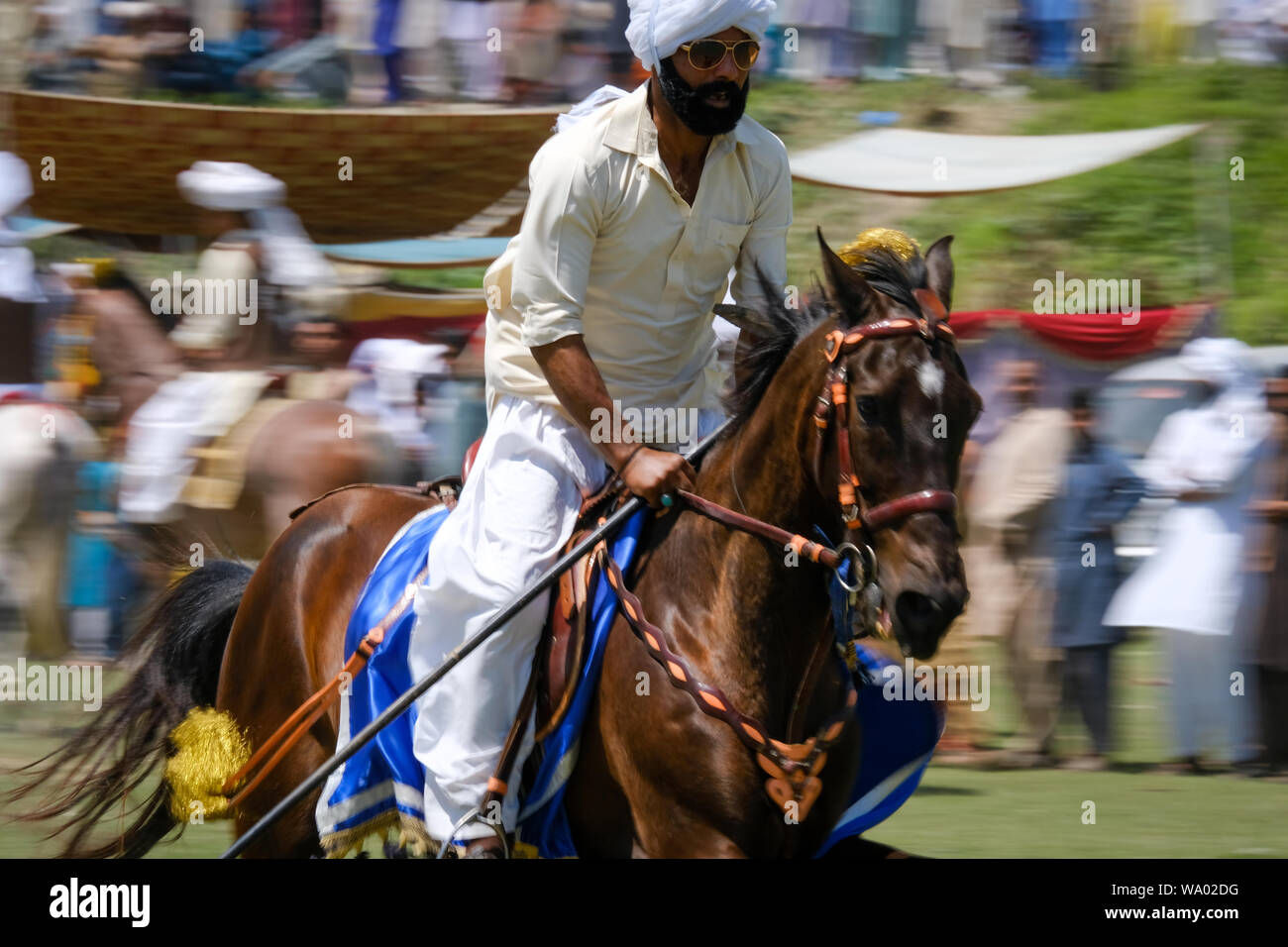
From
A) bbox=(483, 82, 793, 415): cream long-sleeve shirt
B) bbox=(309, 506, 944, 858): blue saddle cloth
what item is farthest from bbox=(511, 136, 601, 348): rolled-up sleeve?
bbox=(309, 506, 944, 858): blue saddle cloth

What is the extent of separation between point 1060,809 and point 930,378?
13.7 ft

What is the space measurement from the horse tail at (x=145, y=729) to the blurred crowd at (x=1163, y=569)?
4172 millimetres

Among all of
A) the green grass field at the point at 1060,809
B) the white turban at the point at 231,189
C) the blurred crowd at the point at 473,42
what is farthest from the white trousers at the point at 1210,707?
the blurred crowd at the point at 473,42

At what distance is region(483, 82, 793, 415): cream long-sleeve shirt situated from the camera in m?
4.03

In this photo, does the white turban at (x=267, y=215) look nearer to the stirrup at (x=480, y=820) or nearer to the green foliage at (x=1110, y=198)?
the green foliage at (x=1110, y=198)

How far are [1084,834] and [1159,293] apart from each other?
25.2 feet

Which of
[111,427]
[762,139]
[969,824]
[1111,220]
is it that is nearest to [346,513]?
[762,139]

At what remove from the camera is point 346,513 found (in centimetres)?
502

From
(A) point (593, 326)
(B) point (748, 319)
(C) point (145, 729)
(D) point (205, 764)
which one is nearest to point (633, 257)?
(A) point (593, 326)

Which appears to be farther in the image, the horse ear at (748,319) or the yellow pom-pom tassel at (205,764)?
the yellow pom-pom tassel at (205,764)

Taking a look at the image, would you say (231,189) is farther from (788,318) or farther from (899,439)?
(899,439)

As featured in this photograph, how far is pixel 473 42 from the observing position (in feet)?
41.4

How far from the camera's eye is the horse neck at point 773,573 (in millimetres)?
3812

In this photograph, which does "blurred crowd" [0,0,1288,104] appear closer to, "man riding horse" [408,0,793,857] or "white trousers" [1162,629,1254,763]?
"white trousers" [1162,629,1254,763]
